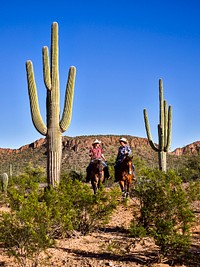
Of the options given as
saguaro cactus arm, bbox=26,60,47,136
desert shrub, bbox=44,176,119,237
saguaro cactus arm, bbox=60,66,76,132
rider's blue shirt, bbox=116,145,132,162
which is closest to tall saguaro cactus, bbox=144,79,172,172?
saguaro cactus arm, bbox=60,66,76,132

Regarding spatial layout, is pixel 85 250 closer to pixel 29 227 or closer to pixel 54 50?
pixel 29 227

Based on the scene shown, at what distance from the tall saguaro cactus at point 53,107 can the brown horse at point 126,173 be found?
1.80 m

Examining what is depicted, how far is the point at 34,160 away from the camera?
198ft

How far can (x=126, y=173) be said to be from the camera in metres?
10.7

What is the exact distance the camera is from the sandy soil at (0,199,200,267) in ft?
19.4

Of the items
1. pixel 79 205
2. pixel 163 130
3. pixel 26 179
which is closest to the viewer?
pixel 79 205

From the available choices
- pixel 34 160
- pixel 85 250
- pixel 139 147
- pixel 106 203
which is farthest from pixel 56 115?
pixel 139 147

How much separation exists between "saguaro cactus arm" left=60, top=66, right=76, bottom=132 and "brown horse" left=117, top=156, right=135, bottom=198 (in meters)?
2.17

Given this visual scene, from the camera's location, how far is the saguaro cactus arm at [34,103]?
38.2 ft

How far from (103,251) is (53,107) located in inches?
239

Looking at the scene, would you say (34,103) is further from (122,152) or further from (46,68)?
(122,152)

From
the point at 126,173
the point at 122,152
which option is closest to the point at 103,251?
the point at 126,173

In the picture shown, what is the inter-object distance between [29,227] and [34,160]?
55.8 meters

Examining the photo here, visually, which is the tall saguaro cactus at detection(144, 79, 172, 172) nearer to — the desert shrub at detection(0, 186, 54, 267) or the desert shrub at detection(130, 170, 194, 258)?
the desert shrub at detection(130, 170, 194, 258)
